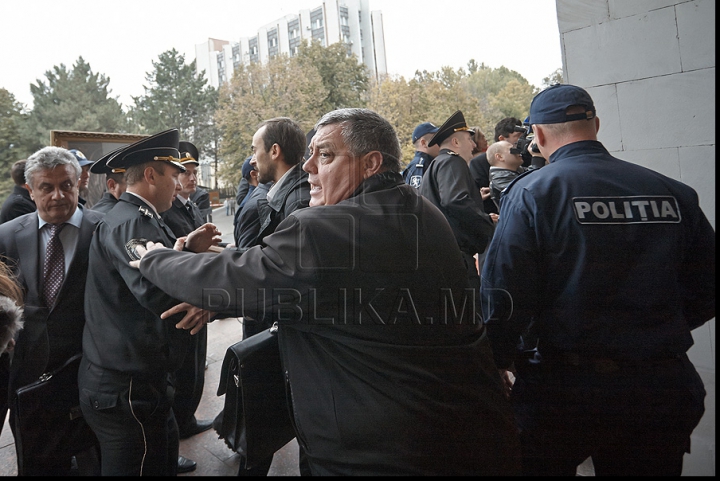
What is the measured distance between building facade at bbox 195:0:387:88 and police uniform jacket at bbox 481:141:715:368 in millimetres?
47378

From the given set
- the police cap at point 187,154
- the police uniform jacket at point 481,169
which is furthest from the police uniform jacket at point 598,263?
the police cap at point 187,154

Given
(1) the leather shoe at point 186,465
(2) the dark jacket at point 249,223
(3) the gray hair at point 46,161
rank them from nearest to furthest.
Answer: (3) the gray hair at point 46,161
(2) the dark jacket at point 249,223
(1) the leather shoe at point 186,465

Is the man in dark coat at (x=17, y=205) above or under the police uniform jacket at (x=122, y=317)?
above

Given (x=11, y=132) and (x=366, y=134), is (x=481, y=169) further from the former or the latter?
(x=11, y=132)

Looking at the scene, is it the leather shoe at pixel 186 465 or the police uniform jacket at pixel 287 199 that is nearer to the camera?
the police uniform jacket at pixel 287 199

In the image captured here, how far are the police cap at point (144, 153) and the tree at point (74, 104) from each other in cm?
3399

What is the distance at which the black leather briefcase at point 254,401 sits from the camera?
1.54m

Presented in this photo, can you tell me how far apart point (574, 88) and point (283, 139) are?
1.48 m

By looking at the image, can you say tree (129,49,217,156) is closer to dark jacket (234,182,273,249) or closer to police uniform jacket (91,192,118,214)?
police uniform jacket (91,192,118,214)

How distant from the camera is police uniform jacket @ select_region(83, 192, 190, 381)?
1.92 metres

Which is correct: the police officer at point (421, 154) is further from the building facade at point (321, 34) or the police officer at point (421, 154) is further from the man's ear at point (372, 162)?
the building facade at point (321, 34)

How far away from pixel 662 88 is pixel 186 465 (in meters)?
3.54

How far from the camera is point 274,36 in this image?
186ft

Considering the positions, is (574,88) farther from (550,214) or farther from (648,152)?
(648,152)
